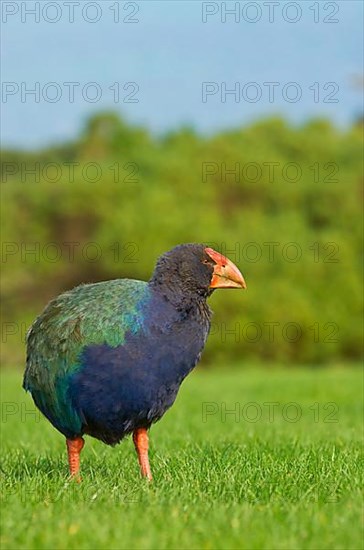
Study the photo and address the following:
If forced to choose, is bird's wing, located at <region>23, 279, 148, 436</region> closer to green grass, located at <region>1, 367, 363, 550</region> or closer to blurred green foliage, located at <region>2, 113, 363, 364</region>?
green grass, located at <region>1, 367, 363, 550</region>

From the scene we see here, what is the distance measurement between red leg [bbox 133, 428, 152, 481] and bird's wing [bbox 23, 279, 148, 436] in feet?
1.43

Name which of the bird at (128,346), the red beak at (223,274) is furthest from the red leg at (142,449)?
the red beak at (223,274)

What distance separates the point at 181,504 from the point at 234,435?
537 cm

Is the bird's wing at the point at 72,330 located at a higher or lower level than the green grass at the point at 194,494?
higher

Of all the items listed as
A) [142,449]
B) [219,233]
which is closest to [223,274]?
[142,449]

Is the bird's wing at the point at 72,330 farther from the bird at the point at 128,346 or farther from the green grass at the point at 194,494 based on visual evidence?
the green grass at the point at 194,494

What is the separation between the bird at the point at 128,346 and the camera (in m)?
6.41

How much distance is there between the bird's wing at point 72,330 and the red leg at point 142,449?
1.43 ft

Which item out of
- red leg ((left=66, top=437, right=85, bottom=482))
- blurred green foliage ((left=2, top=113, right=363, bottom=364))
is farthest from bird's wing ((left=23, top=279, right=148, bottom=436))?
blurred green foliage ((left=2, top=113, right=363, bottom=364))

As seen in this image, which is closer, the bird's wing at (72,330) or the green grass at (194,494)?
the green grass at (194,494)

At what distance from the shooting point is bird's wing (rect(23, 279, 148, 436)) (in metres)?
6.46

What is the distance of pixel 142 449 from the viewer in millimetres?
6820

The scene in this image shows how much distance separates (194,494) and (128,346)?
3.49 feet

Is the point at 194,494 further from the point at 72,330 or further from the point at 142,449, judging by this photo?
the point at 72,330
